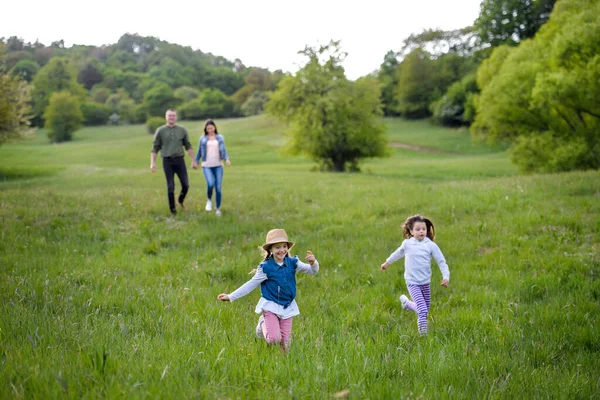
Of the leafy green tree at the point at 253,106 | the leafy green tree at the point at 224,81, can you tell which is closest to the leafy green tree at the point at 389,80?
the leafy green tree at the point at 253,106

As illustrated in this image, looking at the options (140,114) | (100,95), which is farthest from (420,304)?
(100,95)

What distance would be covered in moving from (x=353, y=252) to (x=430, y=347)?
484 centimetres

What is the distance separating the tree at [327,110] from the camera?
38.8 m

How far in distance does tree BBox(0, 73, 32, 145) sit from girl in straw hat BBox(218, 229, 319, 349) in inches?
1336

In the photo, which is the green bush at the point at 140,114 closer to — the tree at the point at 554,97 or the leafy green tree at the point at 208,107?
the leafy green tree at the point at 208,107

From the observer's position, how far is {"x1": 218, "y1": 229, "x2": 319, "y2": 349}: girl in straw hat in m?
4.78

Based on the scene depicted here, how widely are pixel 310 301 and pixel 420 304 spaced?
1541 millimetres

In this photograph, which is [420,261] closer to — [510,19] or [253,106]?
[510,19]

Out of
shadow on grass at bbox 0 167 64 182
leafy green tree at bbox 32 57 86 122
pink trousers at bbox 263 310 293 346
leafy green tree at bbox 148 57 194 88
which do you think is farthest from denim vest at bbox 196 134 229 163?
leafy green tree at bbox 148 57 194 88

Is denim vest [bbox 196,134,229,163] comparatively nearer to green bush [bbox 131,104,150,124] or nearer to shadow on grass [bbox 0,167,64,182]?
shadow on grass [bbox 0,167,64,182]

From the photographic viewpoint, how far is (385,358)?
401 cm

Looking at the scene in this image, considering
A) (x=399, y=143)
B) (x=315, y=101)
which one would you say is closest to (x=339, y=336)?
(x=315, y=101)

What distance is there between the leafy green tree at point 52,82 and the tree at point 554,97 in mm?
76247

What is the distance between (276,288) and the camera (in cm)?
487
